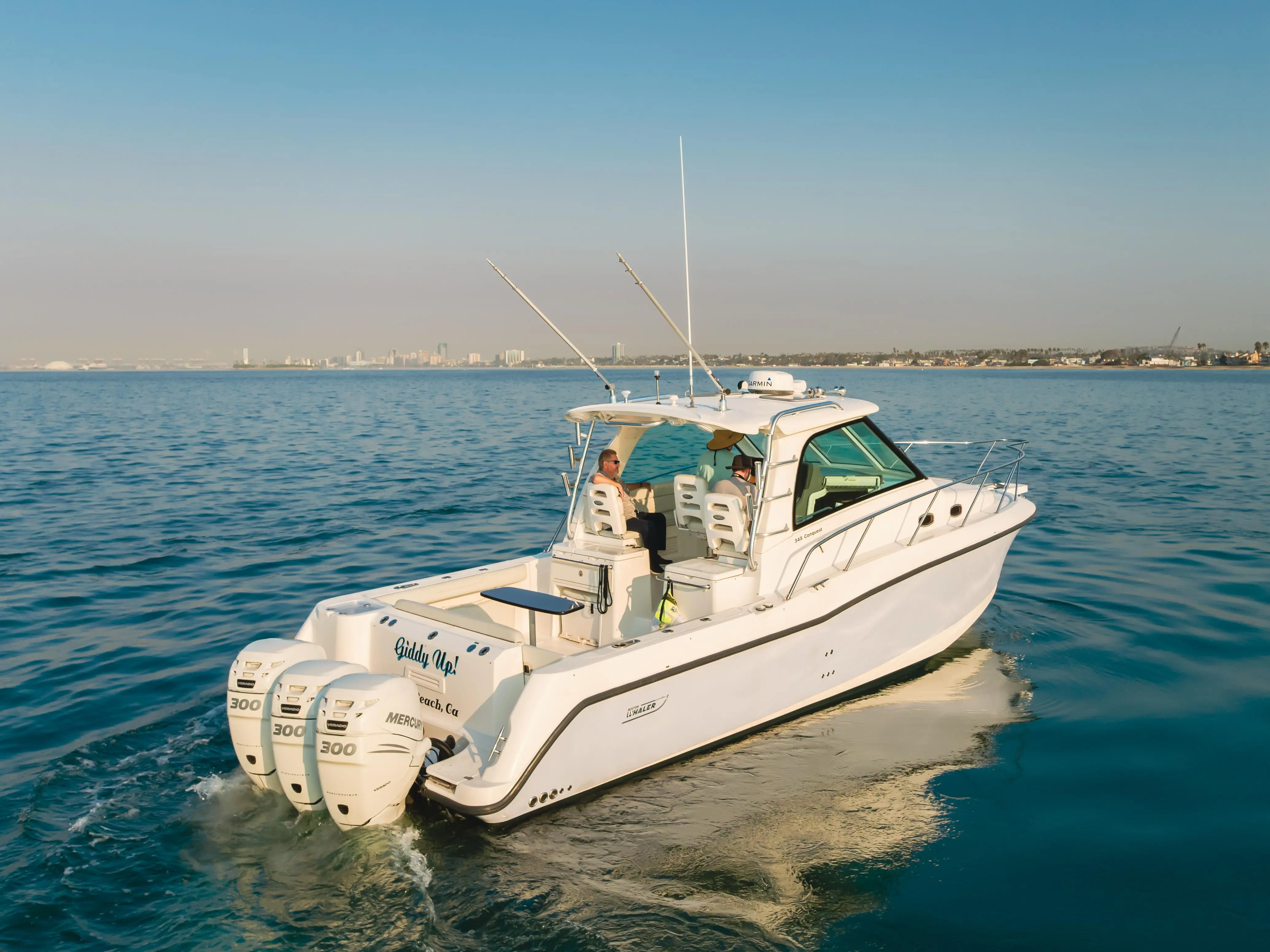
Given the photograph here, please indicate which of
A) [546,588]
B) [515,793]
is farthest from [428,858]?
[546,588]

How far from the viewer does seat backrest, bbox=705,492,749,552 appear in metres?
6.29

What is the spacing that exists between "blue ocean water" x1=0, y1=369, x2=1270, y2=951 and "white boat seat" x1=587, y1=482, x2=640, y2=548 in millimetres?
1881

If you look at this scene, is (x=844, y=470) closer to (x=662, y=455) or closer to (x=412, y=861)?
(x=662, y=455)

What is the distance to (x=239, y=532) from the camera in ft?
44.3

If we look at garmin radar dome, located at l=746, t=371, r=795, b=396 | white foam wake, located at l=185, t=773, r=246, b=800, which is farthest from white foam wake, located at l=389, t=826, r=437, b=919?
garmin radar dome, located at l=746, t=371, r=795, b=396

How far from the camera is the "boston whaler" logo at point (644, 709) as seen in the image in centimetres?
520

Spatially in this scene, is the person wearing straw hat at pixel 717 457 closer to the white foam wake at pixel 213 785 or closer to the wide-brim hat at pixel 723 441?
the wide-brim hat at pixel 723 441

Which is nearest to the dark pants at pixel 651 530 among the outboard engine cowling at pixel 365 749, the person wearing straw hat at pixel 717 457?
the person wearing straw hat at pixel 717 457

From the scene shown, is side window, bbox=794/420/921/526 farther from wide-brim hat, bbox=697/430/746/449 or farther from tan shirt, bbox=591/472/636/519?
tan shirt, bbox=591/472/636/519

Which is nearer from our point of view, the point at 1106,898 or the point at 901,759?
the point at 1106,898

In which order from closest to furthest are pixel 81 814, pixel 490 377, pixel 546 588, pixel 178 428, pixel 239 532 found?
pixel 81 814, pixel 546 588, pixel 239 532, pixel 178 428, pixel 490 377

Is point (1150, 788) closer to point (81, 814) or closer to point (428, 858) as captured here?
point (428, 858)

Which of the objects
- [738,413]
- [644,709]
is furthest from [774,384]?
[644,709]

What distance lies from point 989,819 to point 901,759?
81cm
